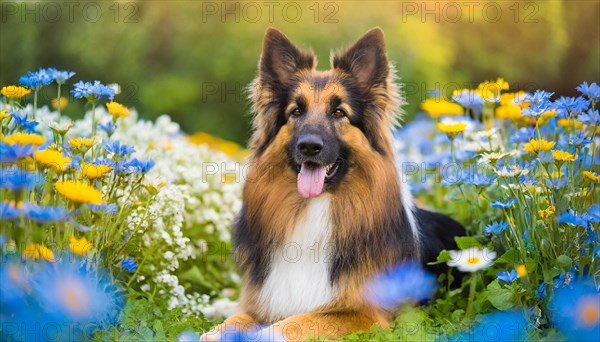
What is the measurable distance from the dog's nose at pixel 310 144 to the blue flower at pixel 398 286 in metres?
0.94

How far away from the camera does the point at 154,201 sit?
4.96m

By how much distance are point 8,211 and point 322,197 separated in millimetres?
2068

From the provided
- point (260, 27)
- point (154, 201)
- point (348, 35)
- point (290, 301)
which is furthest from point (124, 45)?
point (290, 301)

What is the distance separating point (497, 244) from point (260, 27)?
29.5 feet

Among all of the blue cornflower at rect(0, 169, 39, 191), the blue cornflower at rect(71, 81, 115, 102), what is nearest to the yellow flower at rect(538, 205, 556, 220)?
the blue cornflower at rect(71, 81, 115, 102)

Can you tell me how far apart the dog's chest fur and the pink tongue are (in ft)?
0.31

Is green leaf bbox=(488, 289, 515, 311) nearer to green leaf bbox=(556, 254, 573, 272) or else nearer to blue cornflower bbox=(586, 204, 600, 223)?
green leaf bbox=(556, 254, 573, 272)

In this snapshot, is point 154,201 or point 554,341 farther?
point 154,201

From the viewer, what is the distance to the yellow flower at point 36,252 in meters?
3.49

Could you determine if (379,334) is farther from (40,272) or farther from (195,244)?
(195,244)

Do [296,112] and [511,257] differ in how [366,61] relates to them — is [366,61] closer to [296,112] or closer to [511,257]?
[296,112]

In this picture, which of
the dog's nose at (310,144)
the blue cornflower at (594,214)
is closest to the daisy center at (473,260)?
the blue cornflower at (594,214)

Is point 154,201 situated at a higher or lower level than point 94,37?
lower

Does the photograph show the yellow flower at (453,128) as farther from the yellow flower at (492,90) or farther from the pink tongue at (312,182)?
the pink tongue at (312,182)
